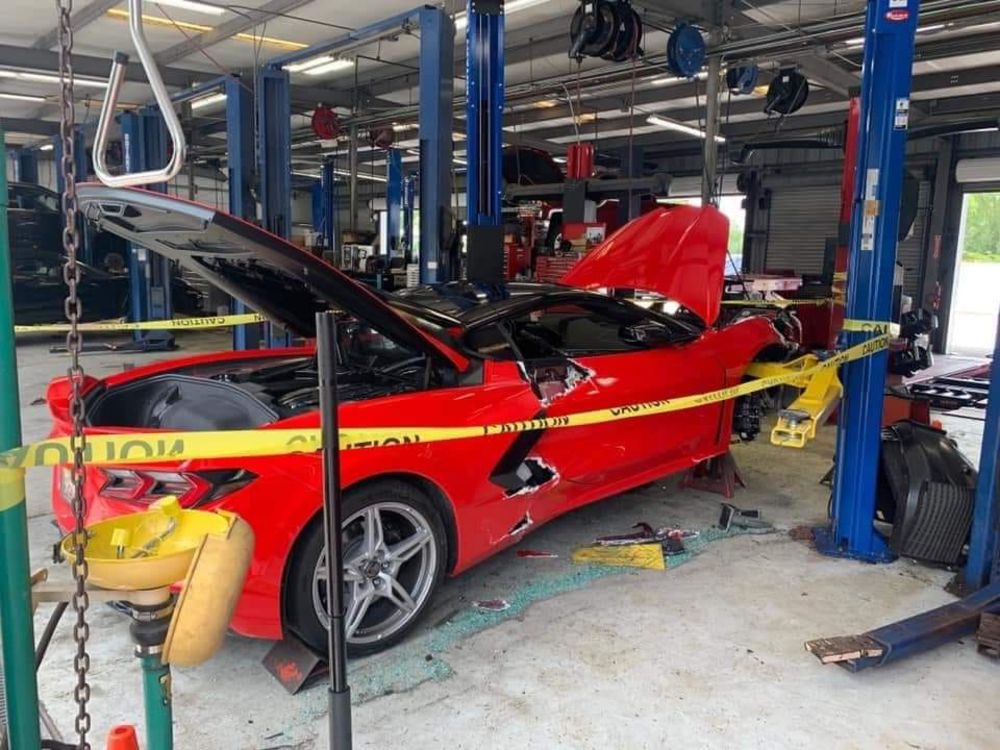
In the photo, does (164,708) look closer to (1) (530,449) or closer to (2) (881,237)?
(1) (530,449)

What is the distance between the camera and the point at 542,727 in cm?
241

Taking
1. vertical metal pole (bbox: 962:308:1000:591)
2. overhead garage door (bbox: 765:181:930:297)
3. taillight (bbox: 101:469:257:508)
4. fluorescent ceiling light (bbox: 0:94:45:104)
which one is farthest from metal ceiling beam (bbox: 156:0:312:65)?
overhead garage door (bbox: 765:181:930:297)

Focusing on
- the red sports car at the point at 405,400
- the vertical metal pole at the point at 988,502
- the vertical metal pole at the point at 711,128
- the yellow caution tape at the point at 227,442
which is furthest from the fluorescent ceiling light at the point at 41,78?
the vertical metal pole at the point at 988,502

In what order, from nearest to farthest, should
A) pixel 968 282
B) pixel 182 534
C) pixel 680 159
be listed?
pixel 182 534 < pixel 968 282 < pixel 680 159

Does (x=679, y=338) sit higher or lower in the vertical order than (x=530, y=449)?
higher

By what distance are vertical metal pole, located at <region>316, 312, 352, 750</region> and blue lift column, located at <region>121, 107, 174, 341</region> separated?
10.5m

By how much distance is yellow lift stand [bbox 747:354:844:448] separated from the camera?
3.65 metres

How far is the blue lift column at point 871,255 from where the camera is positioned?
3572 mm

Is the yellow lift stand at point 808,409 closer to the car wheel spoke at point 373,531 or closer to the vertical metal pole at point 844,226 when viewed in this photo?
the vertical metal pole at point 844,226

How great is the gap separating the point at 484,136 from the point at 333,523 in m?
4.80

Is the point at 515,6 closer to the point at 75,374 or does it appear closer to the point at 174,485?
the point at 174,485

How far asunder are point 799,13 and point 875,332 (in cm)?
606

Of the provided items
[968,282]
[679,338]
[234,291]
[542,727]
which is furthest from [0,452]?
[968,282]

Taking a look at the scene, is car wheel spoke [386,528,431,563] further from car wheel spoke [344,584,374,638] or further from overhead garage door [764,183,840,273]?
overhead garage door [764,183,840,273]
